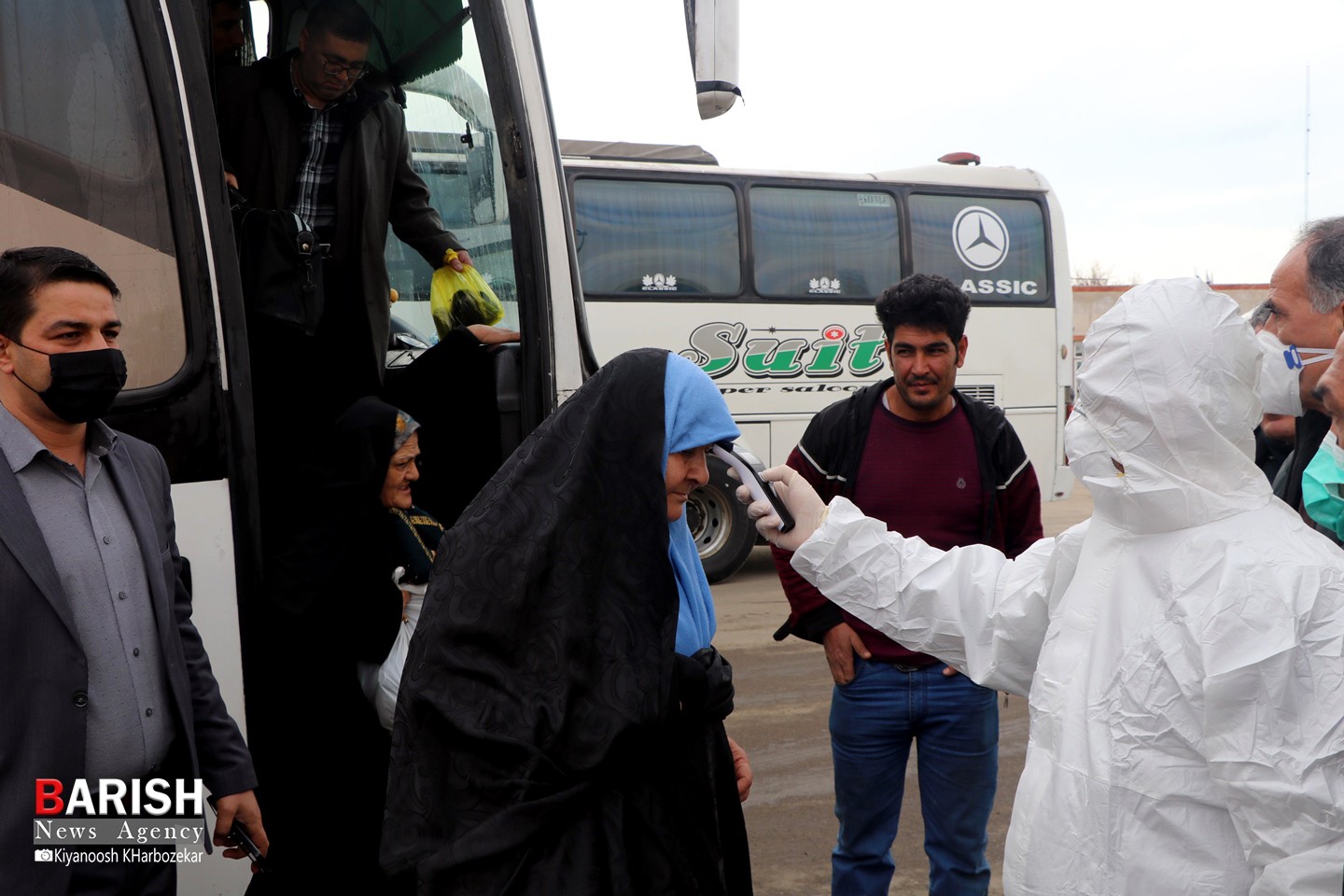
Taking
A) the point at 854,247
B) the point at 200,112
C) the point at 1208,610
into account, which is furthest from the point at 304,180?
the point at 854,247

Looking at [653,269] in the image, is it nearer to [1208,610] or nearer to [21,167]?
[21,167]

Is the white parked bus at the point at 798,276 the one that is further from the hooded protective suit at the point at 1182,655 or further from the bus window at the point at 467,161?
the hooded protective suit at the point at 1182,655

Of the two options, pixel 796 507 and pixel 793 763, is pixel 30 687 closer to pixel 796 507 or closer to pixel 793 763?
pixel 796 507

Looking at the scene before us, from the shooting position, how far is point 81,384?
221 cm

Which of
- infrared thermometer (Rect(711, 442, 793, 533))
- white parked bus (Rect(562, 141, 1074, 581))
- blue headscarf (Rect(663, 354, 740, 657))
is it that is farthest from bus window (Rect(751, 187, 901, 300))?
blue headscarf (Rect(663, 354, 740, 657))

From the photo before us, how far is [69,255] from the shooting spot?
226 cm

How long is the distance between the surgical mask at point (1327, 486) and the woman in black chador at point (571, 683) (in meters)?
1.41

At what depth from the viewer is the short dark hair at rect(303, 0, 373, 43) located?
10.8 ft

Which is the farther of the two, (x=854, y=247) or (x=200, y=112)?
(x=854, y=247)

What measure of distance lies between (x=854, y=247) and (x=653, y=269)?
2.11 metres

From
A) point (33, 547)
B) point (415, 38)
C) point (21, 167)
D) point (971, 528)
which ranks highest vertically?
point (415, 38)

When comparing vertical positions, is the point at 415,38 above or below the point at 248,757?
above


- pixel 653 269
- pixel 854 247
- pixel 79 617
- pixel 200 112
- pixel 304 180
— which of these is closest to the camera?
pixel 79 617

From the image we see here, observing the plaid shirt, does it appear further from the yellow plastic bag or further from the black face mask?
the black face mask
